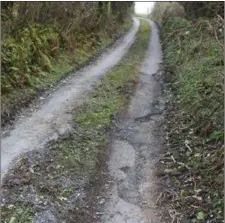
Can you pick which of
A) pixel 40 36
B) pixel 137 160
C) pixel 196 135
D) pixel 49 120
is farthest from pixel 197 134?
pixel 40 36

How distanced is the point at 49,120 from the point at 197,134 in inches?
137

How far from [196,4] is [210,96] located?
1259cm

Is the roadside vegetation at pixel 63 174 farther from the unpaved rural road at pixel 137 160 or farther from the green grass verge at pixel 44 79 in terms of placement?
the green grass verge at pixel 44 79

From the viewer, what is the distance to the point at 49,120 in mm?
9414

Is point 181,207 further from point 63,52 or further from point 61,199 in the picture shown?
point 63,52

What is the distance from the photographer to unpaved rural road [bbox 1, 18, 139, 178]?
7.89 metres

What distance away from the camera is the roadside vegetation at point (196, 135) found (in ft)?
21.1

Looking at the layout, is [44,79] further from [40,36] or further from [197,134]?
[197,134]

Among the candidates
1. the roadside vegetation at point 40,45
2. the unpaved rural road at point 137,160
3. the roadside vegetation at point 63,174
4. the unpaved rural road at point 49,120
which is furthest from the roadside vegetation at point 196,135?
the roadside vegetation at point 40,45

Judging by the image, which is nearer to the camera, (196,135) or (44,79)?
(196,135)

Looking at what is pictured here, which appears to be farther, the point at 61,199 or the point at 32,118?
the point at 32,118

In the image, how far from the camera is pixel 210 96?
9703 millimetres

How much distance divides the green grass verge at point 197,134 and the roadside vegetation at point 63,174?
4.94 feet

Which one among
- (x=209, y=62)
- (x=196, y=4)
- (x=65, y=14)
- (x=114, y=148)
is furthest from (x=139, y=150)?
(x=196, y=4)
